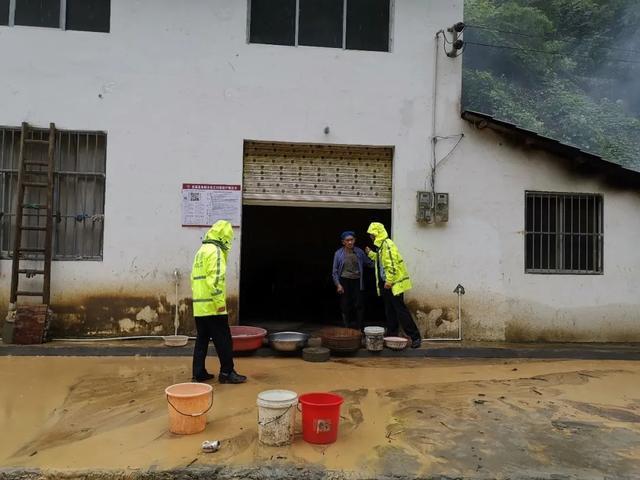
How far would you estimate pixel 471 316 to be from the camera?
844cm

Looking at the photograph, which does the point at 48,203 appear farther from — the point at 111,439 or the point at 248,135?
the point at 111,439

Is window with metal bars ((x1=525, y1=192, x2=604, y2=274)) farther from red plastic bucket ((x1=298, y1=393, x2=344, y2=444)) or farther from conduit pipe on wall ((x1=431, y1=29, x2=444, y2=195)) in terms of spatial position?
red plastic bucket ((x1=298, y1=393, x2=344, y2=444))

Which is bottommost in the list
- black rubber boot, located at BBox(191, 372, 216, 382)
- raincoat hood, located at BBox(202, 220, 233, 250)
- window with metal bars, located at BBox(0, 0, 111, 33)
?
black rubber boot, located at BBox(191, 372, 216, 382)

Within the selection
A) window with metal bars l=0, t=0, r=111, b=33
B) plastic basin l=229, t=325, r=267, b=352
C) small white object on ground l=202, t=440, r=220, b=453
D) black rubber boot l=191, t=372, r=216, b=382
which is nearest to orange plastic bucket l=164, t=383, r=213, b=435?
small white object on ground l=202, t=440, r=220, b=453

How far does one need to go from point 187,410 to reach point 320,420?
1164mm

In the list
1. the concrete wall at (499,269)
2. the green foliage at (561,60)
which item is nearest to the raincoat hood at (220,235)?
the concrete wall at (499,269)

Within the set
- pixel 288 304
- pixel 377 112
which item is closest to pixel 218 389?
pixel 377 112

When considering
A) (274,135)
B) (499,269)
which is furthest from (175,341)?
(499,269)

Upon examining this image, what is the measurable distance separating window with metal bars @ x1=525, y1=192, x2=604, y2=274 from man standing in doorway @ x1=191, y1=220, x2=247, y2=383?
5.26m

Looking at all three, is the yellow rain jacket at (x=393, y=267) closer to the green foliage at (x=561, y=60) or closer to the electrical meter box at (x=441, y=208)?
the electrical meter box at (x=441, y=208)

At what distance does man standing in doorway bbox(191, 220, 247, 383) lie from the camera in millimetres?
5867

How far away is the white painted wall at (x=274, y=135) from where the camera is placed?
7965 mm

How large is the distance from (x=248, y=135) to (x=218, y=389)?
411 cm

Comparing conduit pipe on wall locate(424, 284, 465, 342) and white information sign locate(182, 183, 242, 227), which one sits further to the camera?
conduit pipe on wall locate(424, 284, 465, 342)
